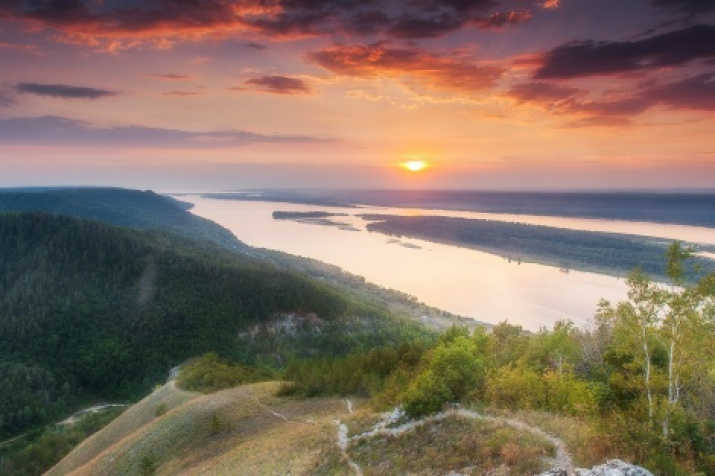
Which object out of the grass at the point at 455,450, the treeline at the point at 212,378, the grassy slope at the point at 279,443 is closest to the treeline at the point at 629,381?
the grass at the point at 455,450

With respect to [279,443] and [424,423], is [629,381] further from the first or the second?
[279,443]

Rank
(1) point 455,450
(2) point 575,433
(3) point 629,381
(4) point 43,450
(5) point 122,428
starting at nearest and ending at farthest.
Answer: (2) point 575,433 → (1) point 455,450 → (3) point 629,381 → (5) point 122,428 → (4) point 43,450

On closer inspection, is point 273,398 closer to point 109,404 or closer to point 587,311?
point 109,404

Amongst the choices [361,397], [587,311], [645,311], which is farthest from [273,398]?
[587,311]

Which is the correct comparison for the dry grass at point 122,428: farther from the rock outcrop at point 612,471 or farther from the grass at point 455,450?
the rock outcrop at point 612,471

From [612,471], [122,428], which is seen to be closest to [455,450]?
[612,471]

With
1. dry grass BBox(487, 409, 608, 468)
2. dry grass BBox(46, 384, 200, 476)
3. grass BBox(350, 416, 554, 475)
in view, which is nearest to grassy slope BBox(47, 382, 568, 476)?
grass BBox(350, 416, 554, 475)
